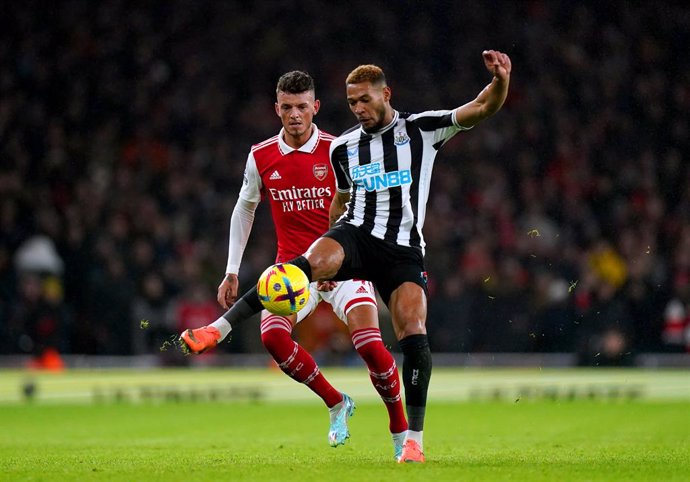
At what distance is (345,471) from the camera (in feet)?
21.8

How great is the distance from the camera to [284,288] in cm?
702

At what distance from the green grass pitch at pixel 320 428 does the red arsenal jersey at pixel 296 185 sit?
1.44 metres

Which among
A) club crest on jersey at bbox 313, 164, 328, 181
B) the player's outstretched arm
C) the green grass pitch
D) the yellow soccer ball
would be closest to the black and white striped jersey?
the player's outstretched arm

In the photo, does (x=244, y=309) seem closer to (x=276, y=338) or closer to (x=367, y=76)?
(x=276, y=338)

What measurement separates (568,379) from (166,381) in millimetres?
5284

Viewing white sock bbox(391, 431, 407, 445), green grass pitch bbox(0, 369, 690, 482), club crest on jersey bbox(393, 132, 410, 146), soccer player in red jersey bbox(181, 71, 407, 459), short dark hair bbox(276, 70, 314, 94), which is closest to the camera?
green grass pitch bbox(0, 369, 690, 482)

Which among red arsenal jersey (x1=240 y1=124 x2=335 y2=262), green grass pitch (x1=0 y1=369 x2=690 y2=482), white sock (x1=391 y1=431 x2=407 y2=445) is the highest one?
red arsenal jersey (x1=240 y1=124 x2=335 y2=262)

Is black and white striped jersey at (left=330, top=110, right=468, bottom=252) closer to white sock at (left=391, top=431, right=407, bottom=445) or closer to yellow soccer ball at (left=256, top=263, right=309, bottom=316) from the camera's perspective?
yellow soccer ball at (left=256, top=263, right=309, bottom=316)

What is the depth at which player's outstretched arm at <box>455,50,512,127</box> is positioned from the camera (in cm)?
Result: 697

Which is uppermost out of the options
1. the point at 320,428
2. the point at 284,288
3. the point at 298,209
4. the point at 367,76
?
the point at 367,76

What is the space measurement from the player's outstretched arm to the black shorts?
33.8 inches

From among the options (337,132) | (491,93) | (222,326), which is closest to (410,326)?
(222,326)

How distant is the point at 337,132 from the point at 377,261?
14.7 meters

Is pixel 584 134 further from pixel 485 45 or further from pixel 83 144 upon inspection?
pixel 83 144
